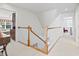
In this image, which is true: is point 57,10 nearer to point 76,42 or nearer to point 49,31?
point 49,31

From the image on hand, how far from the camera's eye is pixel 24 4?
171 centimetres

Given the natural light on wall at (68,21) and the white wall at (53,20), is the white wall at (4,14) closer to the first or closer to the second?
the white wall at (53,20)

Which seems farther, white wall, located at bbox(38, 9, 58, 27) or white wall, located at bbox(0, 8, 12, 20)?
white wall, located at bbox(38, 9, 58, 27)

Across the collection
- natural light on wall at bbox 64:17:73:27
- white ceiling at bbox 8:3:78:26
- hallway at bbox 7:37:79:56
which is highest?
white ceiling at bbox 8:3:78:26

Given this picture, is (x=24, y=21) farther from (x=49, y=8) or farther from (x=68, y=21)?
(x=68, y=21)

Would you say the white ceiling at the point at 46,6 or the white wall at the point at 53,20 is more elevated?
the white ceiling at the point at 46,6

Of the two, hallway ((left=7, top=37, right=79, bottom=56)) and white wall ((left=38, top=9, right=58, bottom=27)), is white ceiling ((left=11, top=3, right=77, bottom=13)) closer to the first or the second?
white wall ((left=38, top=9, right=58, bottom=27))

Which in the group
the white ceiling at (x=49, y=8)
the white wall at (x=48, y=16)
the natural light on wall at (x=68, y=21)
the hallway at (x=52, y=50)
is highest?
the white ceiling at (x=49, y=8)

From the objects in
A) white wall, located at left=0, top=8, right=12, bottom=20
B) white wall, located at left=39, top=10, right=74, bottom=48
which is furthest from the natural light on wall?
white wall, located at left=0, top=8, right=12, bottom=20

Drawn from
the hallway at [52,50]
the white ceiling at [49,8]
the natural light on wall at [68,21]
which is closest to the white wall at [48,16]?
the white ceiling at [49,8]

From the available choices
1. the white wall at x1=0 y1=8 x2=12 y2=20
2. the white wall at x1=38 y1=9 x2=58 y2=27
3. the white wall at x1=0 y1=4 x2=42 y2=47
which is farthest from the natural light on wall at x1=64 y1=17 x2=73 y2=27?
the white wall at x1=0 y1=8 x2=12 y2=20

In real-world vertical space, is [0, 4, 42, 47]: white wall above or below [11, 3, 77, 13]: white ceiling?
below

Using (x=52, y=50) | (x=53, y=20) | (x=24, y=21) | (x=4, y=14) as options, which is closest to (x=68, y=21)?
(x=53, y=20)

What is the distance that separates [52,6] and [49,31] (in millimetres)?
396
